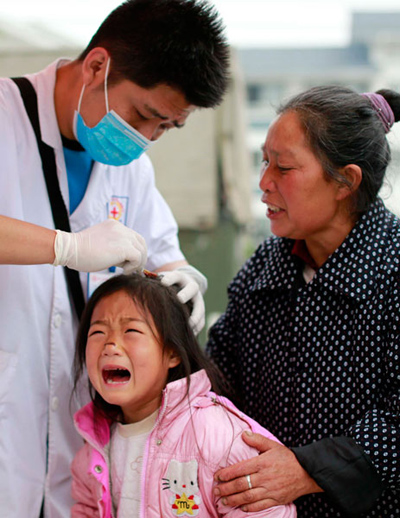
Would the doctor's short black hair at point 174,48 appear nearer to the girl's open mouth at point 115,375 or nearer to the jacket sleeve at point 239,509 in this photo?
the girl's open mouth at point 115,375

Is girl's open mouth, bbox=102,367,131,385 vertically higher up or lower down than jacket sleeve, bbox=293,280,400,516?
higher up

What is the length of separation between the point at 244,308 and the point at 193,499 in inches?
25.7

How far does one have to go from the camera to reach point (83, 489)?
5.30 ft

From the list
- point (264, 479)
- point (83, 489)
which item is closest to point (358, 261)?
point (264, 479)

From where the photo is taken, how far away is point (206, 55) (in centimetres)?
161

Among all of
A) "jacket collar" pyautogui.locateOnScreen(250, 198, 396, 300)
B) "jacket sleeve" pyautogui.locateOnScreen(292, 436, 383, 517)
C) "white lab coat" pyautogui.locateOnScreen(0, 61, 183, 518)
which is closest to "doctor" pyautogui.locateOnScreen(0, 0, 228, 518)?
"white lab coat" pyautogui.locateOnScreen(0, 61, 183, 518)

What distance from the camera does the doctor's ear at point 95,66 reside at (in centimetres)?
169

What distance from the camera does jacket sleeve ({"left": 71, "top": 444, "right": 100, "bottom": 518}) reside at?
1592 millimetres

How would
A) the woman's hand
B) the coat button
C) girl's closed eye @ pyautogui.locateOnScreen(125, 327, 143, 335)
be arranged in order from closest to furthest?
the woman's hand < girl's closed eye @ pyautogui.locateOnScreen(125, 327, 143, 335) < the coat button

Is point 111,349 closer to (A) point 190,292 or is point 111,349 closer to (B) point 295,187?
(A) point 190,292

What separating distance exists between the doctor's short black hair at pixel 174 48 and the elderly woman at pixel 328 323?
0.25 meters

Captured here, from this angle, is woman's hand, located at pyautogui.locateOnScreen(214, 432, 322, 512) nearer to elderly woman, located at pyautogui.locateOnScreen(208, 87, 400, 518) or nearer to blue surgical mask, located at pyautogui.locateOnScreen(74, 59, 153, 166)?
elderly woman, located at pyautogui.locateOnScreen(208, 87, 400, 518)

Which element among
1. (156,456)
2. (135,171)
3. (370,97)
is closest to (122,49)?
(135,171)

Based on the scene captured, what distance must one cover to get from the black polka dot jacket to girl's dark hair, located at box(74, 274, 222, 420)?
0.20 m
